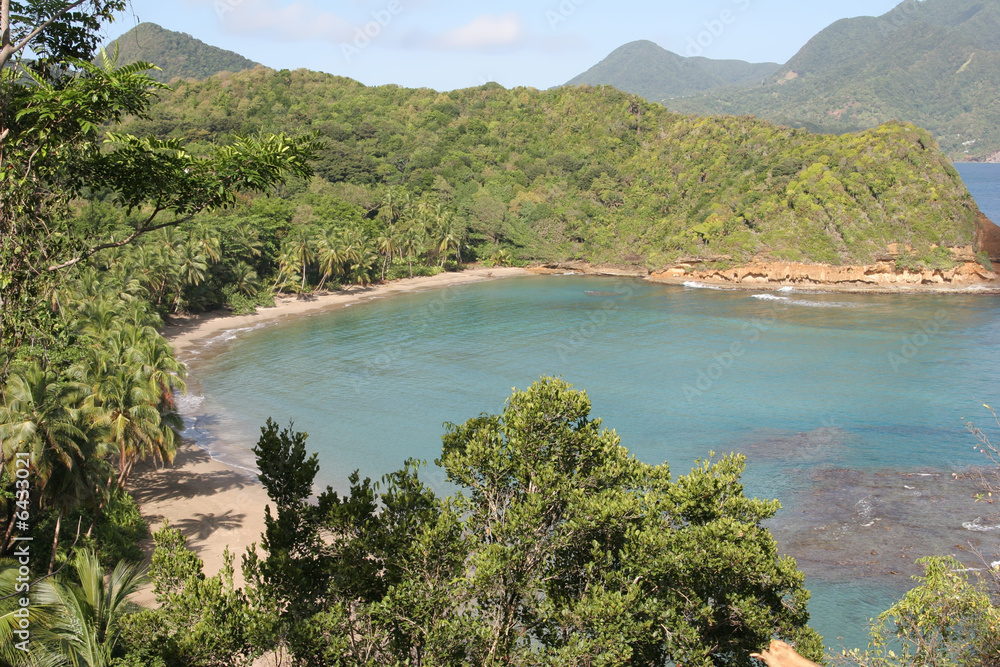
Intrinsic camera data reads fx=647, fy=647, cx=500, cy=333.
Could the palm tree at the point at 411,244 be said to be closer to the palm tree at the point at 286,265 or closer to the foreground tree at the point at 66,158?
the palm tree at the point at 286,265

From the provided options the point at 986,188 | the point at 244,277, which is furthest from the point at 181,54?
the point at 986,188

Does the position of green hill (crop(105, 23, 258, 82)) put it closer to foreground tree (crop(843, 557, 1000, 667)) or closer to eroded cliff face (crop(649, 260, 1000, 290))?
eroded cliff face (crop(649, 260, 1000, 290))

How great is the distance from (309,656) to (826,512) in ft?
66.4

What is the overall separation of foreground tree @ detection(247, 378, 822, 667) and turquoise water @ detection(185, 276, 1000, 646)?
8.17 metres

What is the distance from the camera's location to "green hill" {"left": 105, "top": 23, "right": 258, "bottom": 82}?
524 feet

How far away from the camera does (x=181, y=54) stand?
169 metres

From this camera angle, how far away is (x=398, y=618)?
9133 millimetres

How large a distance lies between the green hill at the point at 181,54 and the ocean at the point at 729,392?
13674 cm

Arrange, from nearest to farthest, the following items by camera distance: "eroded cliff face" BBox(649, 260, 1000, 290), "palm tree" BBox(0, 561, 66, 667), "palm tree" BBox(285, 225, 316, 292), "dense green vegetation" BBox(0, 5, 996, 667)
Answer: "dense green vegetation" BBox(0, 5, 996, 667) → "palm tree" BBox(0, 561, 66, 667) → "palm tree" BBox(285, 225, 316, 292) → "eroded cliff face" BBox(649, 260, 1000, 290)

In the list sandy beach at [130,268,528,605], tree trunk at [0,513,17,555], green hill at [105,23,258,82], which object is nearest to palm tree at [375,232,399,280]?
sandy beach at [130,268,528,605]

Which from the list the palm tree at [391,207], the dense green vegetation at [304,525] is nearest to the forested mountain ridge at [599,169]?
the palm tree at [391,207]
